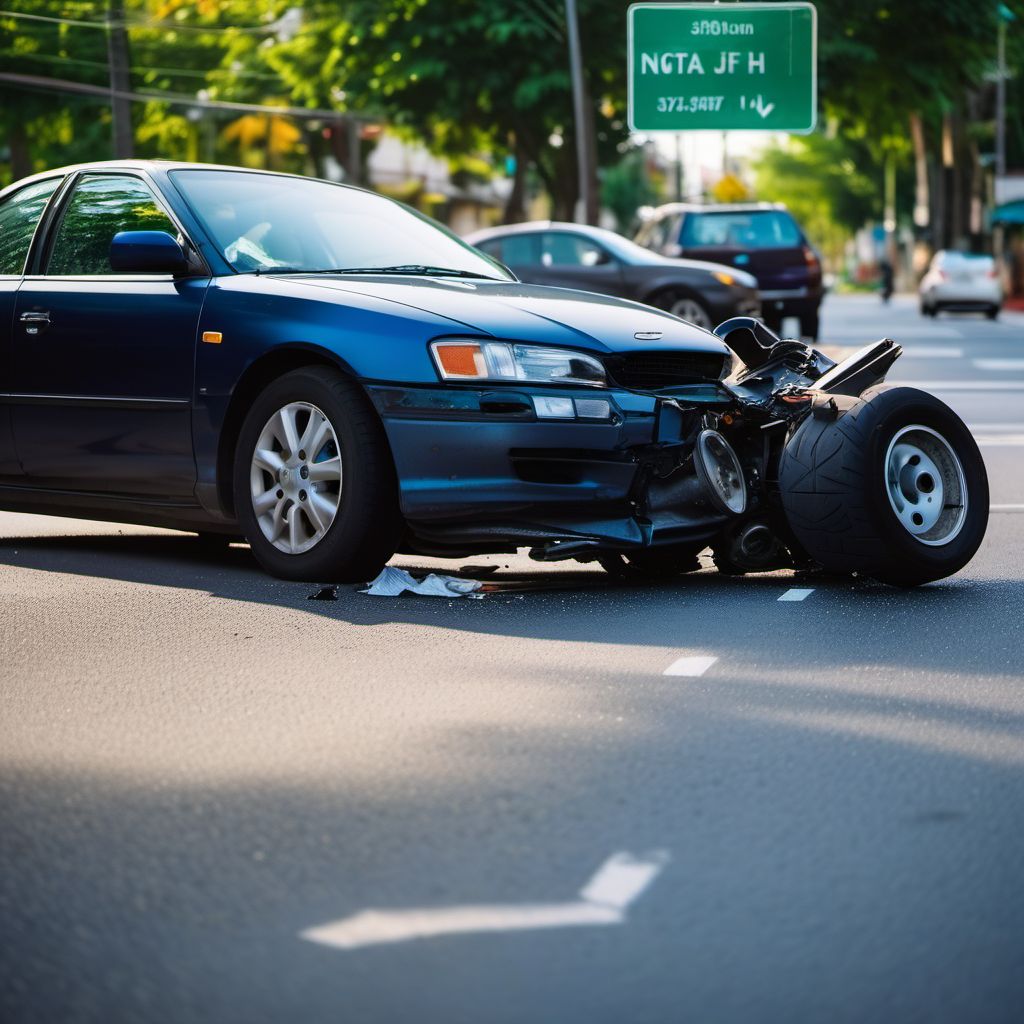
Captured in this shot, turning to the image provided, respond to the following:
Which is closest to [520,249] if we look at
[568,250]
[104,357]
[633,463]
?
[568,250]

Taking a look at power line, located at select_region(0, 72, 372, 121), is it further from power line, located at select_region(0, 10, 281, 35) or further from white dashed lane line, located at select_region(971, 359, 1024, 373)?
white dashed lane line, located at select_region(971, 359, 1024, 373)

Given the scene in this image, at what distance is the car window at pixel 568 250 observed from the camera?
21500mm

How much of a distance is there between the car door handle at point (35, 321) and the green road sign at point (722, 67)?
23963mm

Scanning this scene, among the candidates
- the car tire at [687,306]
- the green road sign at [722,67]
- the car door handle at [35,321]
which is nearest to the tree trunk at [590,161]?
the green road sign at [722,67]

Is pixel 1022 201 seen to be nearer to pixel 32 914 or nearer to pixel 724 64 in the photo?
pixel 724 64

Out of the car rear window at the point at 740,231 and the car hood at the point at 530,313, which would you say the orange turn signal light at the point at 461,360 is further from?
the car rear window at the point at 740,231

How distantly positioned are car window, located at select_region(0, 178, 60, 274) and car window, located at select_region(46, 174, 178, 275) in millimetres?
163

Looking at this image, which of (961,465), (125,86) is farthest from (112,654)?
(125,86)

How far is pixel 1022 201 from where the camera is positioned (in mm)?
66188

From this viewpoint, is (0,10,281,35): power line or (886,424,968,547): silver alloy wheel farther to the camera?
(0,10,281,35): power line

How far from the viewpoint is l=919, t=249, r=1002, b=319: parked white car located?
40688 mm

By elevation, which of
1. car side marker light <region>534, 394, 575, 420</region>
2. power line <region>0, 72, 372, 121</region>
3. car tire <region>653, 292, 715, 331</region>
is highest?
power line <region>0, 72, 372, 121</region>

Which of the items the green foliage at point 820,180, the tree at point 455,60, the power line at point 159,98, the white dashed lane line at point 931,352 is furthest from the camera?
the green foliage at point 820,180

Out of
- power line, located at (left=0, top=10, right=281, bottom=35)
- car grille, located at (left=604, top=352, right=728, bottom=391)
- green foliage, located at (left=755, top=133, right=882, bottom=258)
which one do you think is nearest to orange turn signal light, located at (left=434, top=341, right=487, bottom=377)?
car grille, located at (left=604, top=352, right=728, bottom=391)
